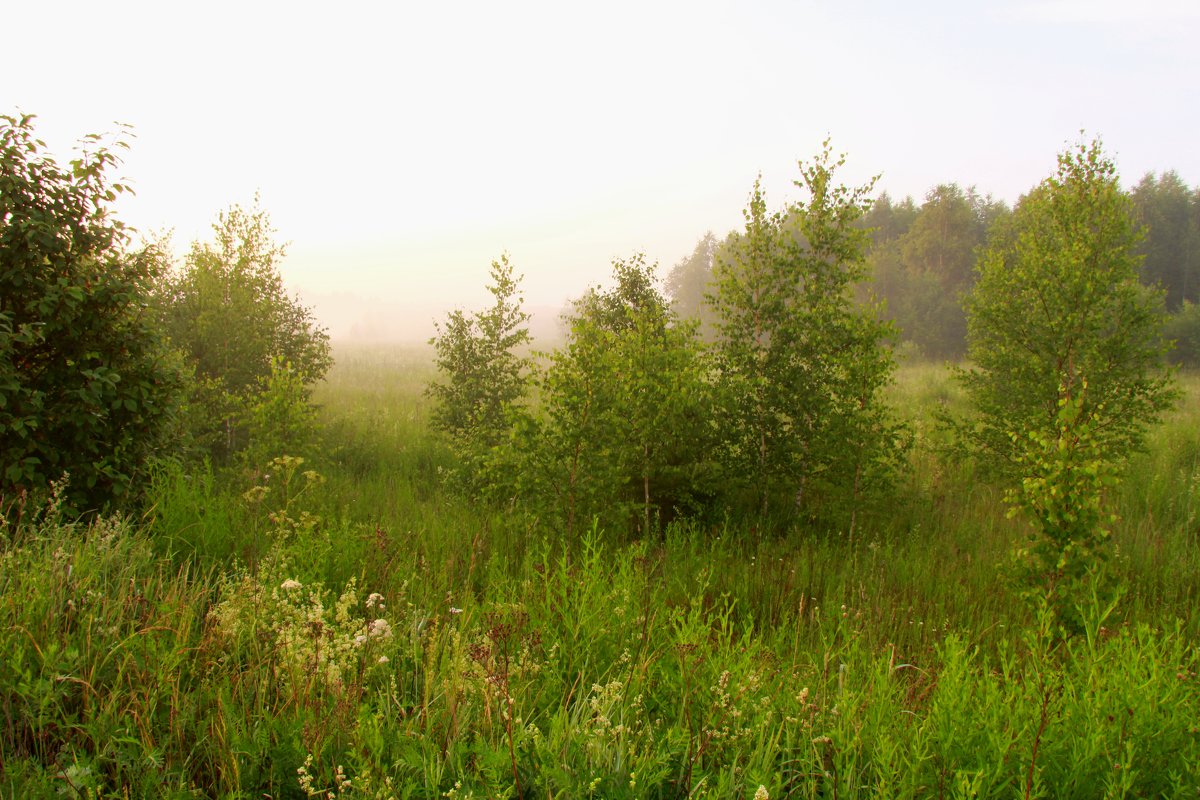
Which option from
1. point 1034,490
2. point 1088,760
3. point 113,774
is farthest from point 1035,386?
point 113,774

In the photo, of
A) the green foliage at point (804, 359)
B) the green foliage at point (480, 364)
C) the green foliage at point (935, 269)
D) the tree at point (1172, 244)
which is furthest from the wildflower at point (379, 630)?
the tree at point (1172, 244)

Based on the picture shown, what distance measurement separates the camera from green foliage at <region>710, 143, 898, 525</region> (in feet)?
23.3

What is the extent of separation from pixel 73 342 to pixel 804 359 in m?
7.05

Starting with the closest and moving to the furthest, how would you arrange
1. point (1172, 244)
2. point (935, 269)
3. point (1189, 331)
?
point (1189, 331) → point (1172, 244) → point (935, 269)

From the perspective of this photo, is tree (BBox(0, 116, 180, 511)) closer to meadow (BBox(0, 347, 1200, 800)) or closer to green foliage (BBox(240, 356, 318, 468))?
meadow (BBox(0, 347, 1200, 800))

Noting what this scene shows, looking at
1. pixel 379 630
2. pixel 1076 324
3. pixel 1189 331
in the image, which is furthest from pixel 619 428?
pixel 1189 331

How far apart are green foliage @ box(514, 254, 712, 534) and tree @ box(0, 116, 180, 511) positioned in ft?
11.1

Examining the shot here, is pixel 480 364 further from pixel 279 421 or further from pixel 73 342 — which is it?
pixel 73 342

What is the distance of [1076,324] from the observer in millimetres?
8562

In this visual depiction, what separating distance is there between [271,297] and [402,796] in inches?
449

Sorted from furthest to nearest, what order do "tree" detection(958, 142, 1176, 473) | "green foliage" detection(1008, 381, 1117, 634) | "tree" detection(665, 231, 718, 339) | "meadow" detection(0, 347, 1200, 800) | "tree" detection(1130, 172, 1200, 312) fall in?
1. "tree" detection(665, 231, 718, 339)
2. "tree" detection(1130, 172, 1200, 312)
3. "tree" detection(958, 142, 1176, 473)
4. "green foliage" detection(1008, 381, 1117, 634)
5. "meadow" detection(0, 347, 1200, 800)

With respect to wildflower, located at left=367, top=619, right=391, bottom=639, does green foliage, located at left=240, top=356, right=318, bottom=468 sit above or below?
above

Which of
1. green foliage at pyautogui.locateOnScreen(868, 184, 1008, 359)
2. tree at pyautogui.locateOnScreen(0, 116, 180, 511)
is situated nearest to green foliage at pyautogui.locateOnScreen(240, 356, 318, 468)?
tree at pyautogui.locateOnScreen(0, 116, 180, 511)

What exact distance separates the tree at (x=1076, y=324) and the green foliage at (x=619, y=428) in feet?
14.9
